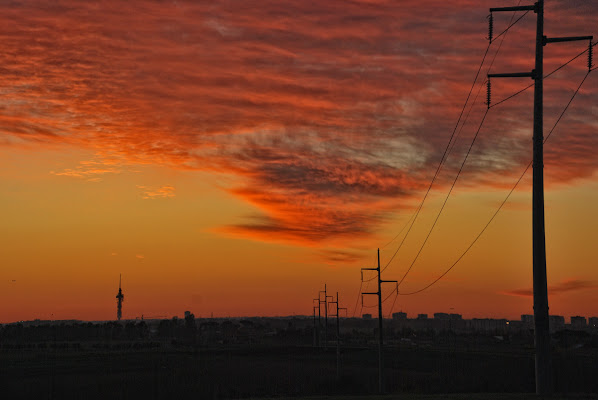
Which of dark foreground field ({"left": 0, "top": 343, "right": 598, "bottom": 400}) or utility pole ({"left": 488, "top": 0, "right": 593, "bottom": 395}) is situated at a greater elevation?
utility pole ({"left": 488, "top": 0, "right": 593, "bottom": 395})

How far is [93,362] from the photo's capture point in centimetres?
15750

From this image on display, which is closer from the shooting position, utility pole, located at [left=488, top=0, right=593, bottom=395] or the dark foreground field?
utility pole, located at [left=488, top=0, right=593, bottom=395]

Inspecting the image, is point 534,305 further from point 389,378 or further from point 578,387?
point 389,378

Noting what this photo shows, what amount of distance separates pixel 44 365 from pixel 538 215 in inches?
5409

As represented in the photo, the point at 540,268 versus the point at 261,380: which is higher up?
the point at 540,268

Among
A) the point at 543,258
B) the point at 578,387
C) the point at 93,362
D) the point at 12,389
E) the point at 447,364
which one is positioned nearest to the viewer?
the point at 543,258

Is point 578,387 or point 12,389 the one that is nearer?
point 578,387

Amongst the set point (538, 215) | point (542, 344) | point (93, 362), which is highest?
point (538, 215)

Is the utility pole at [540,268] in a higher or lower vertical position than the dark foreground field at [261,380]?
higher

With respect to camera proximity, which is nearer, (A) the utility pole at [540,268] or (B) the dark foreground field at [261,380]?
(A) the utility pole at [540,268]

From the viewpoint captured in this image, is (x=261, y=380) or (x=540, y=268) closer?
(x=540, y=268)

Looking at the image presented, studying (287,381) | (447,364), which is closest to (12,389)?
(287,381)

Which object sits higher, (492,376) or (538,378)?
(538,378)

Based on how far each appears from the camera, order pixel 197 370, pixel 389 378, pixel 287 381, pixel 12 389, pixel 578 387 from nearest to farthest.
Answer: pixel 578 387 → pixel 12 389 → pixel 287 381 → pixel 389 378 → pixel 197 370
